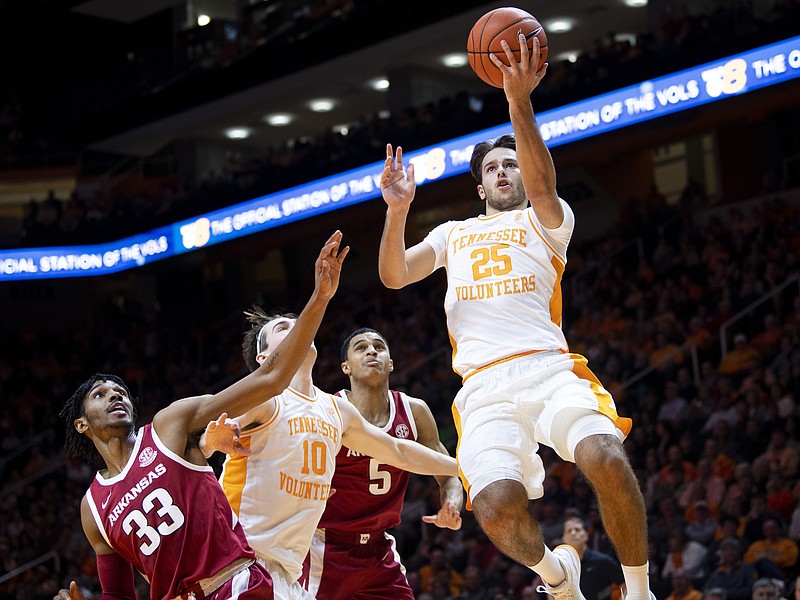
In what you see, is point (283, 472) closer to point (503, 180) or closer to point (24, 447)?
point (503, 180)

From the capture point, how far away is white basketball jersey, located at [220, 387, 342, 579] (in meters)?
5.17

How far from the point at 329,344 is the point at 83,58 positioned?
47.3 feet

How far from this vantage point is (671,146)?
18875 millimetres

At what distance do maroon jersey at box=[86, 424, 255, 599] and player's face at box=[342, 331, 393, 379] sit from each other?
188cm

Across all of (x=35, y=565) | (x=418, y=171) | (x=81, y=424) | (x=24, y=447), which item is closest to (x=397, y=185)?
(x=81, y=424)

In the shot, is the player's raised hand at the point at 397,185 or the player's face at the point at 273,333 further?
the player's face at the point at 273,333

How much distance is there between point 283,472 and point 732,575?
452 centimetres

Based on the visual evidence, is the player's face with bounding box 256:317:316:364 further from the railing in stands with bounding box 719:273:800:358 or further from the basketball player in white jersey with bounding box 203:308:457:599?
the railing in stands with bounding box 719:273:800:358

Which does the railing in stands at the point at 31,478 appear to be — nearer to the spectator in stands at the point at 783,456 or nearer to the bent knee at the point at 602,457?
the spectator in stands at the point at 783,456

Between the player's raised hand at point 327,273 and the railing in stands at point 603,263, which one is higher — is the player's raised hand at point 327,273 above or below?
below

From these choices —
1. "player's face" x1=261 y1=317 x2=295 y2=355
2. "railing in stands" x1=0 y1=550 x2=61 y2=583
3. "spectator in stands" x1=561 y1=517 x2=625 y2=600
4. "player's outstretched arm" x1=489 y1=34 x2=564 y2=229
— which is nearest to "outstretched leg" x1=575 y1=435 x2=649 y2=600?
"player's outstretched arm" x1=489 y1=34 x2=564 y2=229

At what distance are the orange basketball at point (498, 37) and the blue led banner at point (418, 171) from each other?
8.58 metres

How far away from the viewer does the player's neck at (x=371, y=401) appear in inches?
260

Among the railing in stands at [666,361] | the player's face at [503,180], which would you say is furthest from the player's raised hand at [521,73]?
the railing in stands at [666,361]
